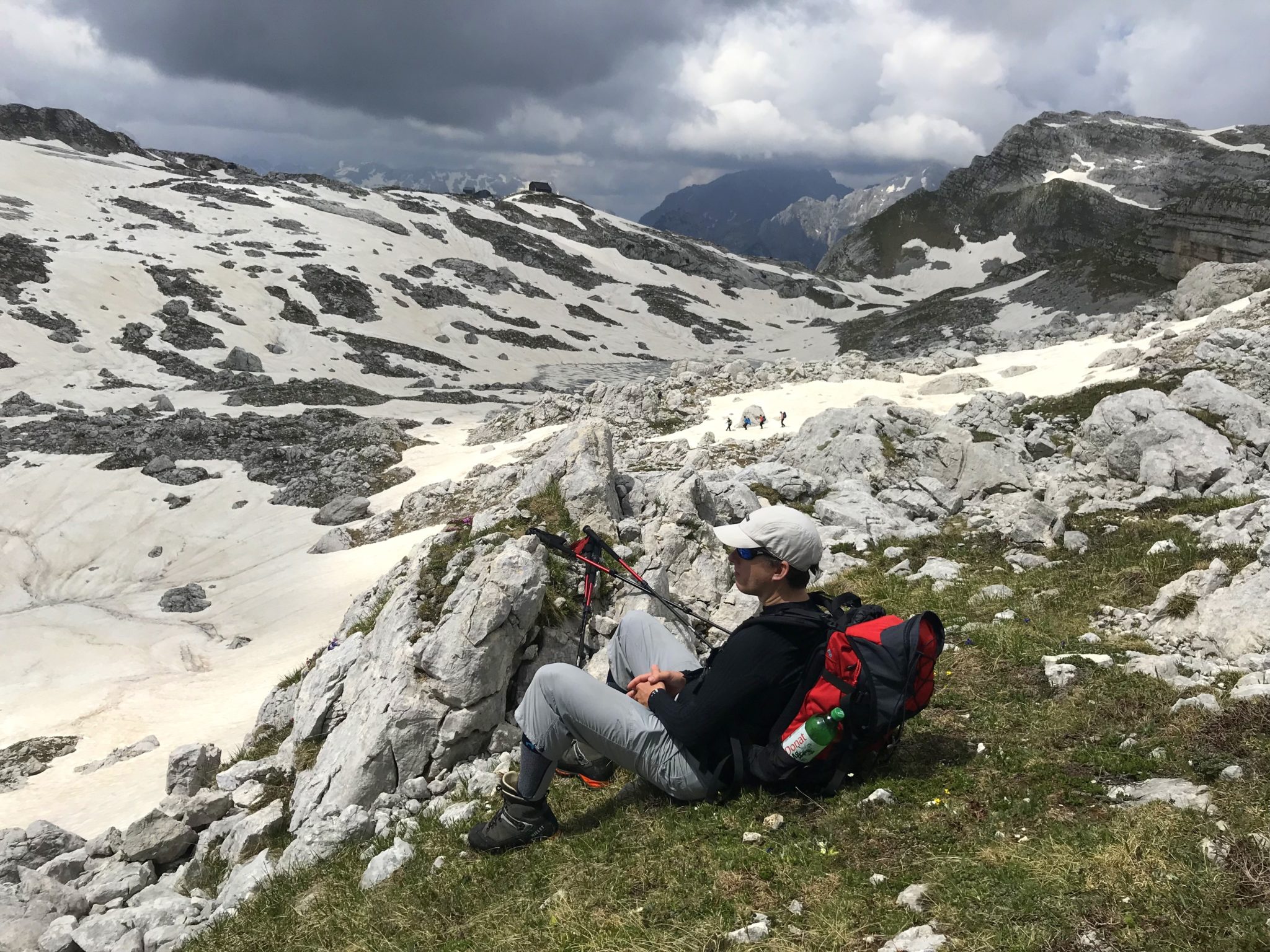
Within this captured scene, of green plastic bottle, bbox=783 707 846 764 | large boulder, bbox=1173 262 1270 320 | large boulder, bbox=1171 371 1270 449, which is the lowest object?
green plastic bottle, bbox=783 707 846 764

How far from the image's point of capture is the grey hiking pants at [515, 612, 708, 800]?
17.9 feet

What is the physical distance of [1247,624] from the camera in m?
7.71

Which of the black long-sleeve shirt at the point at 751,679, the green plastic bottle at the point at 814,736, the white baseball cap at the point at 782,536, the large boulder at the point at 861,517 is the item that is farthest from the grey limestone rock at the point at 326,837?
the large boulder at the point at 861,517

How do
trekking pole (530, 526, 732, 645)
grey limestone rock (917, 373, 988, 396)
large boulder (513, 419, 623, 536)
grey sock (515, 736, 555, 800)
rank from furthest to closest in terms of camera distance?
grey limestone rock (917, 373, 988, 396)
large boulder (513, 419, 623, 536)
trekking pole (530, 526, 732, 645)
grey sock (515, 736, 555, 800)

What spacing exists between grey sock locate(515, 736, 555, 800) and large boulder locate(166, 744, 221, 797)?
8.57 m

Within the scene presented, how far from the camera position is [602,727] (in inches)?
215

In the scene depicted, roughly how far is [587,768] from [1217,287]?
195 feet

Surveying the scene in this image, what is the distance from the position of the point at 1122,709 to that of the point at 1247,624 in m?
2.81

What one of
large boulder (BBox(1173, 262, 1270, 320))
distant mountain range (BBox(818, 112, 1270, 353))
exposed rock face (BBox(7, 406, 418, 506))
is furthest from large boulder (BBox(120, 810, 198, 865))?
distant mountain range (BBox(818, 112, 1270, 353))

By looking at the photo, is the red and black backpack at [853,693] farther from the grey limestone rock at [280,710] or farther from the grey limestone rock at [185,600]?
the grey limestone rock at [185,600]

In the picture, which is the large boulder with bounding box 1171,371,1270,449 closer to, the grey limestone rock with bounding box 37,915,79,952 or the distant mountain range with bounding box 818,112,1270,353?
the grey limestone rock with bounding box 37,915,79,952

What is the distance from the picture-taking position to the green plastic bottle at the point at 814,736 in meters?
5.04

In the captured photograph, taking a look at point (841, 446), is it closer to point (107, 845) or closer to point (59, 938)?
point (107, 845)

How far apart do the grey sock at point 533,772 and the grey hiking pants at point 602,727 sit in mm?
55
